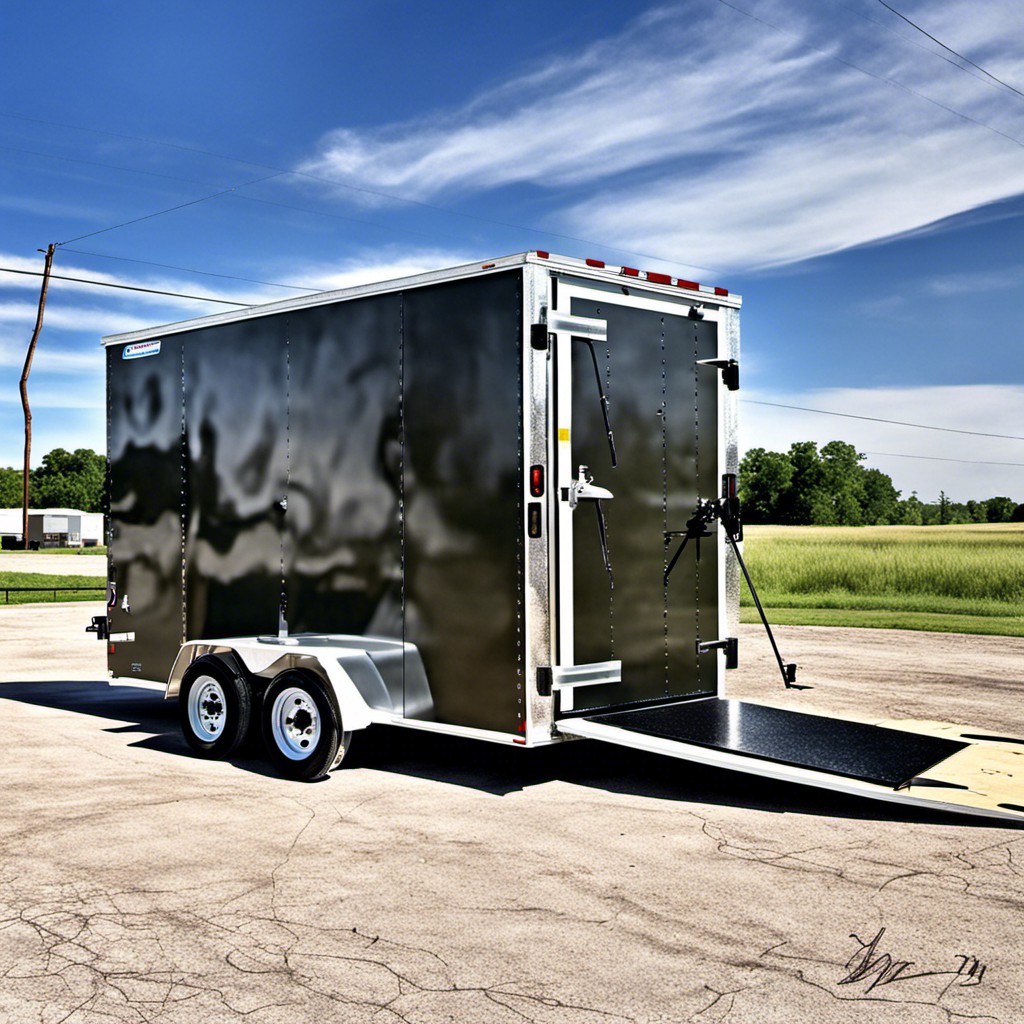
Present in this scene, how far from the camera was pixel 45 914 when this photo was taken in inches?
202

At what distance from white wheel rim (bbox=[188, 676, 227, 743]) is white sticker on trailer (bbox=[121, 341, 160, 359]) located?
2.94 m

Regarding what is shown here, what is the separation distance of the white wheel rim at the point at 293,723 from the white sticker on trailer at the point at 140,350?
3.53m

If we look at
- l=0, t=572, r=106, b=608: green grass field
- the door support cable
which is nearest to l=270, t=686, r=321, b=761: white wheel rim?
the door support cable

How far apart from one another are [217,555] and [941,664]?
385 inches

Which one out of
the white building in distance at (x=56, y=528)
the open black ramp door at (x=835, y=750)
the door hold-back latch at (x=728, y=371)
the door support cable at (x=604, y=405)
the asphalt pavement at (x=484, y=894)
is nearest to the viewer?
the asphalt pavement at (x=484, y=894)

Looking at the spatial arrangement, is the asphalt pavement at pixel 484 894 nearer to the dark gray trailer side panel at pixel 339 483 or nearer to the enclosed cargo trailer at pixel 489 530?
the enclosed cargo trailer at pixel 489 530

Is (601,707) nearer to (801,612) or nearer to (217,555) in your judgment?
(217,555)

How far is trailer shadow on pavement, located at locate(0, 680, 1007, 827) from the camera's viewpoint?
7.18m

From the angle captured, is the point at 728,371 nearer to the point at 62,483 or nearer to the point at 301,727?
the point at 301,727

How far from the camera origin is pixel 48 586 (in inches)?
1341

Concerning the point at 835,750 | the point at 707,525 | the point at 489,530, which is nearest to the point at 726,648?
the point at 707,525

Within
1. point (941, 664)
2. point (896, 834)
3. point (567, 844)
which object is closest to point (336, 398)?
point (567, 844)

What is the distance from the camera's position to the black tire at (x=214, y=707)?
845 cm

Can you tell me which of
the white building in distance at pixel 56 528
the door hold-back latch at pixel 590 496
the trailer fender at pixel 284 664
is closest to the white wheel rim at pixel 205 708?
the trailer fender at pixel 284 664
